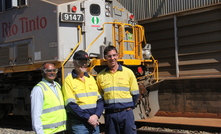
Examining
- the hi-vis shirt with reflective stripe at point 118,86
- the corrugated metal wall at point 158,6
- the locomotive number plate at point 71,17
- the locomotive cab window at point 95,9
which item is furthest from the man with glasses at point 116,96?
the corrugated metal wall at point 158,6

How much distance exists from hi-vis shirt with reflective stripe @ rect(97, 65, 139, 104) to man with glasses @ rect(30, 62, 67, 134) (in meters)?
0.65

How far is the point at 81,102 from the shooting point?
388 centimetres

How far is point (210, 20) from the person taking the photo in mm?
9992

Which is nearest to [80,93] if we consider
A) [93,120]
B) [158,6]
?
[93,120]

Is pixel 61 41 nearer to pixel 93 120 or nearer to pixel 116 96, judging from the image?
pixel 116 96

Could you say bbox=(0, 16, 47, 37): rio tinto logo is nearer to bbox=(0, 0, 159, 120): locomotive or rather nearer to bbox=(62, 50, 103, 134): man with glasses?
bbox=(0, 0, 159, 120): locomotive

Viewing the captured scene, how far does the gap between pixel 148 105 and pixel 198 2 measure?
4.04 metres

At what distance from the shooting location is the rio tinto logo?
7895 mm

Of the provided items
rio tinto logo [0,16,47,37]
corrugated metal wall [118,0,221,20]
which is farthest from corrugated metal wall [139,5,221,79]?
rio tinto logo [0,16,47,37]

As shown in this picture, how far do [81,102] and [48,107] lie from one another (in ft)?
1.43

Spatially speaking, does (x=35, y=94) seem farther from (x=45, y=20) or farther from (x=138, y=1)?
(x=138, y=1)

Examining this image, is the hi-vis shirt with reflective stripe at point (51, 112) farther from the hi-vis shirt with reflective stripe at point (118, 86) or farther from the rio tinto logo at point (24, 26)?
the rio tinto logo at point (24, 26)

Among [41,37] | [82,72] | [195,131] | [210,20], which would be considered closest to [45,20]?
[41,37]

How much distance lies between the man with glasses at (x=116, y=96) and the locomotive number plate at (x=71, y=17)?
3576 millimetres
